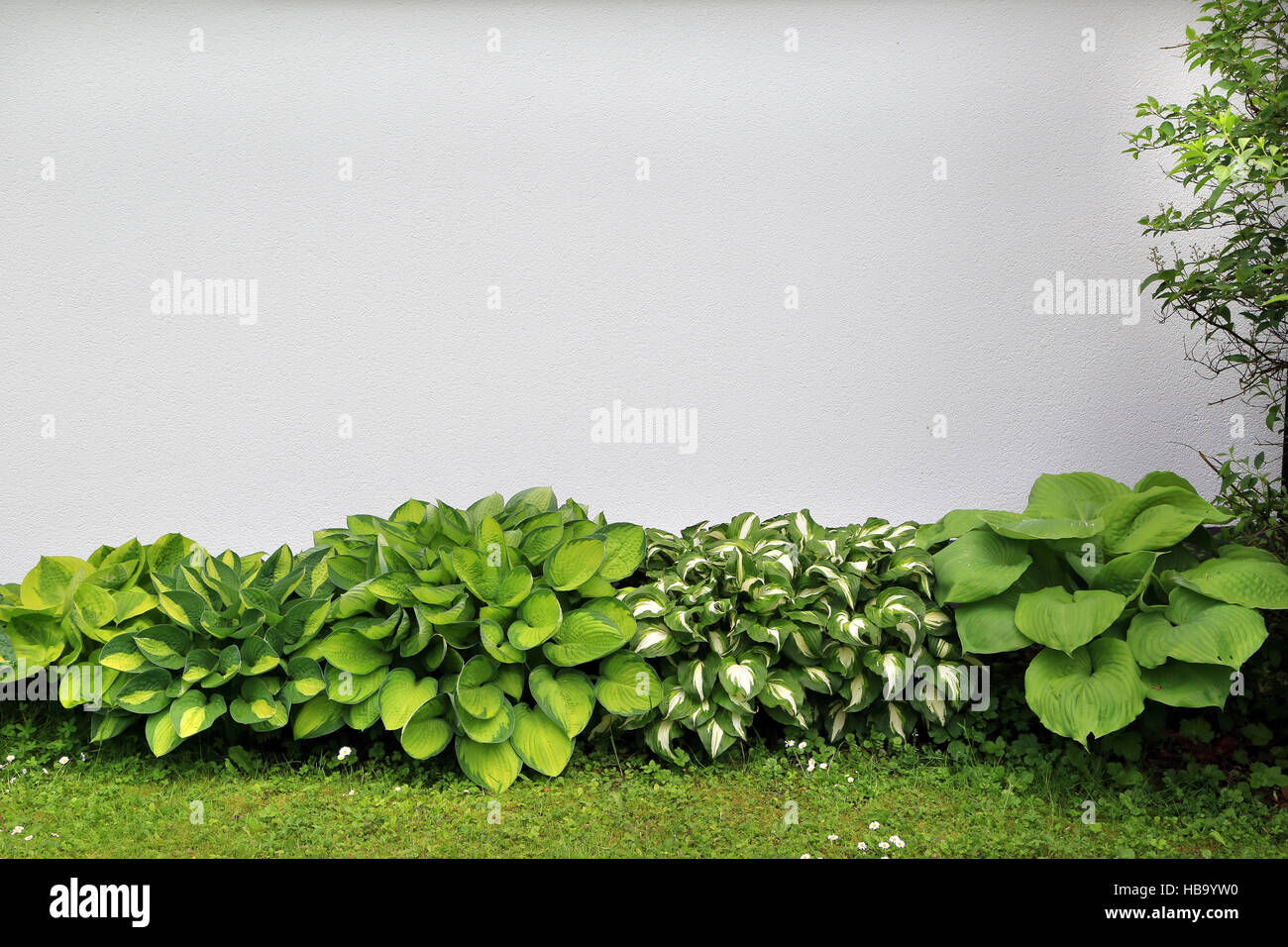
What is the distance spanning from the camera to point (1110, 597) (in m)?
2.50

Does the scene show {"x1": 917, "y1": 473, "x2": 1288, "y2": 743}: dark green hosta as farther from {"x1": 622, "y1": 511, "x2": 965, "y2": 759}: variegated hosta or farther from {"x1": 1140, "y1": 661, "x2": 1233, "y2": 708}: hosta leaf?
{"x1": 622, "y1": 511, "x2": 965, "y2": 759}: variegated hosta

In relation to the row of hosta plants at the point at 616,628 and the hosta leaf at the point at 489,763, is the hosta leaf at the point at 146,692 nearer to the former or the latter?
the row of hosta plants at the point at 616,628

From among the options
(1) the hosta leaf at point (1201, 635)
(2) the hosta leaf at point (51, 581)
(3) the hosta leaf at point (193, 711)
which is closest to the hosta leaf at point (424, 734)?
(3) the hosta leaf at point (193, 711)

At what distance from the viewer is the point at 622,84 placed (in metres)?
3.47

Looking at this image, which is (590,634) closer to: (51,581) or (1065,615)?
(1065,615)

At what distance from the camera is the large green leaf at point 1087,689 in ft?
7.82

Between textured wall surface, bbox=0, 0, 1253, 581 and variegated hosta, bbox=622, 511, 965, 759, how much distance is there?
2.40 ft

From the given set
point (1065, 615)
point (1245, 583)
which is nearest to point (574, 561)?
point (1065, 615)

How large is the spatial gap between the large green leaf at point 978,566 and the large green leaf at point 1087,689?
0.85ft

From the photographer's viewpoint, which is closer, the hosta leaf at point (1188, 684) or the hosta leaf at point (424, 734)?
the hosta leaf at point (1188, 684)

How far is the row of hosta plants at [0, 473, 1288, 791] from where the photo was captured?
2.62m

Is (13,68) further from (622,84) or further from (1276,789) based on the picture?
(1276,789)

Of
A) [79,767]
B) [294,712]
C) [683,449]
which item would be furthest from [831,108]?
[79,767]

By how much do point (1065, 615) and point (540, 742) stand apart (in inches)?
65.8
